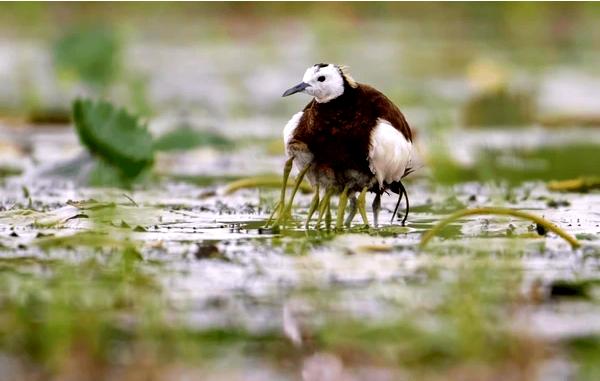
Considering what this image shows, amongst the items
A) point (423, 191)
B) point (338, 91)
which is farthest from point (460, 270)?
point (423, 191)

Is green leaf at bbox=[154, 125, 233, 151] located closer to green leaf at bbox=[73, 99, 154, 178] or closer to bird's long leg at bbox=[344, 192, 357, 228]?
green leaf at bbox=[73, 99, 154, 178]

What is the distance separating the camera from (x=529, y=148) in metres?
11.8

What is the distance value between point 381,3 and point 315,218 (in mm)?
18236

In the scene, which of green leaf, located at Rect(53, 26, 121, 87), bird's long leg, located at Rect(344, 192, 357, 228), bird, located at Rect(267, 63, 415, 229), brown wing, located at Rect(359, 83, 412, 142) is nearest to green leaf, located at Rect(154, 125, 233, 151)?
green leaf, located at Rect(53, 26, 121, 87)

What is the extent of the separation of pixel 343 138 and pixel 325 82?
0.27 metres

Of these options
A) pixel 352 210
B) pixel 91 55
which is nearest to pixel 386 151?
pixel 352 210

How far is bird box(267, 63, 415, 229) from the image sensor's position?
6277 millimetres

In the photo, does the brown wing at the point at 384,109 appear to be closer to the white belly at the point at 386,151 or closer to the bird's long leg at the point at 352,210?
the white belly at the point at 386,151

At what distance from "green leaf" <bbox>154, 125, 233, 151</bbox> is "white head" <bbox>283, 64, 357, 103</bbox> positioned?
307 centimetres

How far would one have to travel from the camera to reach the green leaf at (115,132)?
8.37 meters

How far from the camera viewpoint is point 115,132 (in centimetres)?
839

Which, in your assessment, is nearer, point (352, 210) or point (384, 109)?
point (384, 109)

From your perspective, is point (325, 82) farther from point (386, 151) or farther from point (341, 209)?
point (341, 209)

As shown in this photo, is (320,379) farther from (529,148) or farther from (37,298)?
(529,148)
